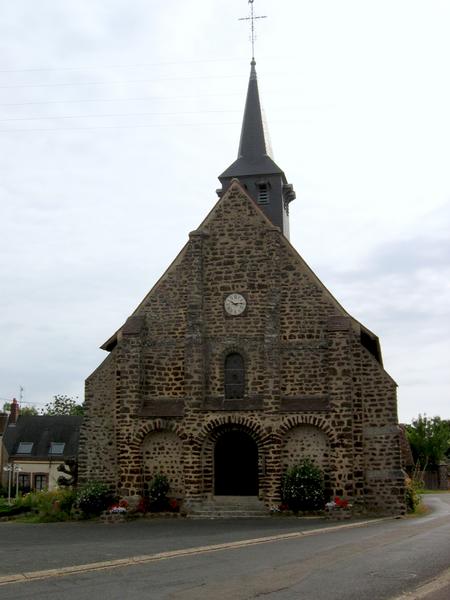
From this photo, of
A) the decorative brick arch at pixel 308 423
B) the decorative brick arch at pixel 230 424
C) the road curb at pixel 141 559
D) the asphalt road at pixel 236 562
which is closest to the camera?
the asphalt road at pixel 236 562

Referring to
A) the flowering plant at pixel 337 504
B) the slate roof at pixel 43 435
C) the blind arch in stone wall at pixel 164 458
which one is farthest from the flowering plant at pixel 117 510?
the slate roof at pixel 43 435

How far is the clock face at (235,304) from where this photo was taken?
23438 mm

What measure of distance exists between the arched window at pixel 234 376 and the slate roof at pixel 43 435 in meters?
27.7

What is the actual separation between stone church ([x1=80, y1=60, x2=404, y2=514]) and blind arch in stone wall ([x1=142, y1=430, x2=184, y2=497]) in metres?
0.03

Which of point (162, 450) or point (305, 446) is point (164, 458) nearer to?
point (162, 450)


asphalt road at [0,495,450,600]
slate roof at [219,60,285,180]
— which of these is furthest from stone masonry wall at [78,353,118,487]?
slate roof at [219,60,285,180]

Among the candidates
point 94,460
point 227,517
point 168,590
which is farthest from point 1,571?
point 94,460

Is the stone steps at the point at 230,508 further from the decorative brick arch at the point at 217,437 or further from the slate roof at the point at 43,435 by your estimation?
the slate roof at the point at 43,435

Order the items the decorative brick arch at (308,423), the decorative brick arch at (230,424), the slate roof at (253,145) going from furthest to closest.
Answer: the slate roof at (253,145) → the decorative brick arch at (230,424) → the decorative brick arch at (308,423)

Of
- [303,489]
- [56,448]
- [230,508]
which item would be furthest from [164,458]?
[56,448]

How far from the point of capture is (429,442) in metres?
56.4

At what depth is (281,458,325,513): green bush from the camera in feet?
68.3

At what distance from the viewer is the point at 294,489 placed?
2092 centimetres

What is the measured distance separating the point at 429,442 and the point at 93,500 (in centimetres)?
3991
